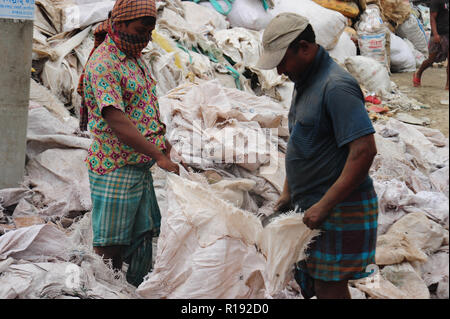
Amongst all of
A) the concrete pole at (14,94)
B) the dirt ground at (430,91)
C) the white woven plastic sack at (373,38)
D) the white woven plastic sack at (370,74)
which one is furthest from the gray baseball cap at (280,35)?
the white woven plastic sack at (373,38)

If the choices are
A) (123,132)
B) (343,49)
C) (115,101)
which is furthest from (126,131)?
(343,49)

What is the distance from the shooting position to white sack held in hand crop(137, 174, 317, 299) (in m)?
2.17

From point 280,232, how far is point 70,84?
3.05 metres

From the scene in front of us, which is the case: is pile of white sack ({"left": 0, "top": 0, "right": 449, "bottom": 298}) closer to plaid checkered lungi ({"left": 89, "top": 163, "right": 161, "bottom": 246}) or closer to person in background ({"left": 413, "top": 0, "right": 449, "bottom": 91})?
plaid checkered lungi ({"left": 89, "top": 163, "right": 161, "bottom": 246})

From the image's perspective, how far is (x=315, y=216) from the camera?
5.91 feet

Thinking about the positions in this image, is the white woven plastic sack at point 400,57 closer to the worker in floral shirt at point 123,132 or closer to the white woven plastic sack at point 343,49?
→ the white woven plastic sack at point 343,49

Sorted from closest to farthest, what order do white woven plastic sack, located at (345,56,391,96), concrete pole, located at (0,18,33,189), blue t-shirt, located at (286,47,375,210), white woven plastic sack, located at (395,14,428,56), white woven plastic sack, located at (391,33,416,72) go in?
blue t-shirt, located at (286,47,375,210)
concrete pole, located at (0,18,33,189)
white woven plastic sack, located at (345,56,391,96)
white woven plastic sack, located at (391,33,416,72)
white woven plastic sack, located at (395,14,428,56)

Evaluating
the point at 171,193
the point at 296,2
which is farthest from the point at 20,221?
the point at 296,2

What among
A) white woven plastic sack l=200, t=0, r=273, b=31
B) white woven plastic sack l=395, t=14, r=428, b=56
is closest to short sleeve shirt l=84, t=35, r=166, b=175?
white woven plastic sack l=200, t=0, r=273, b=31

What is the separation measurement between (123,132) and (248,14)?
5.06m

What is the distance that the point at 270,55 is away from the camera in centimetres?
187

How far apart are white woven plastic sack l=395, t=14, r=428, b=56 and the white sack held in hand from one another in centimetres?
836

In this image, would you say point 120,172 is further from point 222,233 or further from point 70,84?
point 70,84

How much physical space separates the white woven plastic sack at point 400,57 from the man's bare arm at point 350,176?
7570mm
